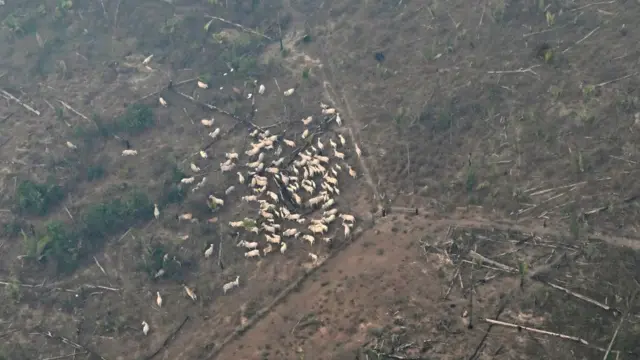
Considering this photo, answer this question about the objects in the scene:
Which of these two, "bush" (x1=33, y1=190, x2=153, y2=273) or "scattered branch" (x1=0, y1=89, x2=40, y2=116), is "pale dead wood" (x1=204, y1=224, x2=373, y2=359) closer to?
"bush" (x1=33, y1=190, x2=153, y2=273)

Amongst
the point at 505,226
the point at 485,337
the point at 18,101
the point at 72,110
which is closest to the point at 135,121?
Result: the point at 72,110

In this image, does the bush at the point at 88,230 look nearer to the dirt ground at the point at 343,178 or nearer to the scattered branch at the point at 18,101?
the dirt ground at the point at 343,178

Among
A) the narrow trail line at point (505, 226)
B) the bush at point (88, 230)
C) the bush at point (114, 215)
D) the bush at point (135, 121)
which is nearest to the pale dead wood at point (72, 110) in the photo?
the bush at point (135, 121)

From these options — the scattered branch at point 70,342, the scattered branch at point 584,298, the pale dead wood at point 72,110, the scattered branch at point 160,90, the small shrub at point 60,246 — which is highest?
the scattered branch at point 584,298

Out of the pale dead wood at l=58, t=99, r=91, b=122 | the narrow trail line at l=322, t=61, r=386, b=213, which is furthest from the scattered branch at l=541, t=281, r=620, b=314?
the pale dead wood at l=58, t=99, r=91, b=122

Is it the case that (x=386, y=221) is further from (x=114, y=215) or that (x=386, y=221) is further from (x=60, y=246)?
(x=60, y=246)

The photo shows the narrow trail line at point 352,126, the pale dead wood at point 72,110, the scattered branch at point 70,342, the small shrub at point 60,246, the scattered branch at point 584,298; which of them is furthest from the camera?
the pale dead wood at point 72,110

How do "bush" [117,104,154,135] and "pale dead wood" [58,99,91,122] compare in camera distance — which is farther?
"pale dead wood" [58,99,91,122]

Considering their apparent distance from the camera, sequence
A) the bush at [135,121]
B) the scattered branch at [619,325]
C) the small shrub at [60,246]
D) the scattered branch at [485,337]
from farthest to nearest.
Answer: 1. the bush at [135,121]
2. the small shrub at [60,246]
3. the scattered branch at [485,337]
4. the scattered branch at [619,325]
